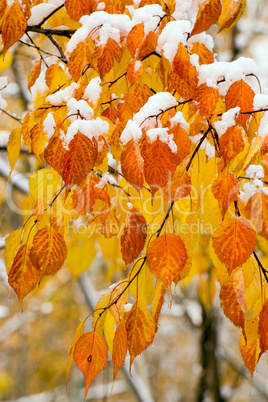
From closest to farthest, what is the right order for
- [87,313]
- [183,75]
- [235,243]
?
[235,243]
[183,75]
[87,313]

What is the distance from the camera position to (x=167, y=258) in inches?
28.2

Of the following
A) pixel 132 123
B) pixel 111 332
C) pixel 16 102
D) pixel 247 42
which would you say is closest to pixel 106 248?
pixel 111 332

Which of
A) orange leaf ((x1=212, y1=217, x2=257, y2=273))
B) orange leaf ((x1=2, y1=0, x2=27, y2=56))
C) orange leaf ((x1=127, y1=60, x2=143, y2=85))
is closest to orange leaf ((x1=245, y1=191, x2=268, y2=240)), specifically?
orange leaf ((x1=212, y1=217, x2=257, y2=273))

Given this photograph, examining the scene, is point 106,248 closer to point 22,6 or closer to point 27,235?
point 27,235

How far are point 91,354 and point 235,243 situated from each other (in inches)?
15.2

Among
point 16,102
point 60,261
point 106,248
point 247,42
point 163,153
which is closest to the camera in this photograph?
point 163,153

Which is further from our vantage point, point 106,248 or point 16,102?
point 16,102

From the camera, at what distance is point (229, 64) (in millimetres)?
796

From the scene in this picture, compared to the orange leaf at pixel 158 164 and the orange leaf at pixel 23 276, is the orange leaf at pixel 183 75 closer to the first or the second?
the orange leaf at pixel 158 164

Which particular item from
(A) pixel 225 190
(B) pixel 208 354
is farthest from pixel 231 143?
(B) pixel 208 354

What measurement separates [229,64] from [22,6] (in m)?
0.50

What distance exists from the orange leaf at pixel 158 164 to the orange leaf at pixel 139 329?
0.27 meters

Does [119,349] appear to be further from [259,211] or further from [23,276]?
[259,211]

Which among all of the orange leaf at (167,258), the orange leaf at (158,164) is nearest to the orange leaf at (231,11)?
the orange leaf at (158,164)
